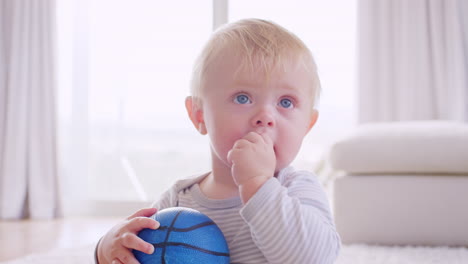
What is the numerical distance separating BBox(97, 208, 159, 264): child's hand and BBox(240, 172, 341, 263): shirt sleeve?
0.21m

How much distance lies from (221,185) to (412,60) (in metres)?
2.71

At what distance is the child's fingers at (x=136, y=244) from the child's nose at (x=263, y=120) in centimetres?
33

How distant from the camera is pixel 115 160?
4160 millimetres

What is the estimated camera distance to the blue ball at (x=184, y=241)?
988 millimetres

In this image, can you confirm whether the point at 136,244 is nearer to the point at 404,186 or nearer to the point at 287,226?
the point at 287,226

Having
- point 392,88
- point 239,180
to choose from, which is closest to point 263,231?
point 239,180

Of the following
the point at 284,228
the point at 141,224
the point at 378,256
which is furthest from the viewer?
the point at 378,256

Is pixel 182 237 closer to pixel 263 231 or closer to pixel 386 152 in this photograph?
pixel 263 231

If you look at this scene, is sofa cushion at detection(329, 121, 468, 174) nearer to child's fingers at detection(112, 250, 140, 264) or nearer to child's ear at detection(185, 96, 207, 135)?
child's ear at detection(185, 96, 207, 135)

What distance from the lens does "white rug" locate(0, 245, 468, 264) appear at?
75.9 inches

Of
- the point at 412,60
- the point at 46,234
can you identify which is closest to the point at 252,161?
the point at 46,234

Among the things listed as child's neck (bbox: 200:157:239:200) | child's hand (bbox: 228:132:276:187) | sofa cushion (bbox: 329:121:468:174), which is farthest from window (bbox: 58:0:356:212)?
child's hand (bbox: 228:132:276:187)

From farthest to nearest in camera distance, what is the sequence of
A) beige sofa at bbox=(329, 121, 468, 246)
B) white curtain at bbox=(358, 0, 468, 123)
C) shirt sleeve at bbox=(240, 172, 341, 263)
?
white curtain at bbox=(358, 0, 468, 123) → beige sofa at bbox=(329, 121, 468, 246) → shirt sleeve at bbox=(240, 172, 341, 263)

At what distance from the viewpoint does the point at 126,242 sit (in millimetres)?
1015
